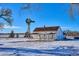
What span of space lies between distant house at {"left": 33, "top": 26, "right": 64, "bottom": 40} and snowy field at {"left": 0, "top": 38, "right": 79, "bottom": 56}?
37 mm

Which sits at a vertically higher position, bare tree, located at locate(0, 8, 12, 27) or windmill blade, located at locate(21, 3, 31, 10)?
windmill blade, located at locate(21, 3, 31, 10)

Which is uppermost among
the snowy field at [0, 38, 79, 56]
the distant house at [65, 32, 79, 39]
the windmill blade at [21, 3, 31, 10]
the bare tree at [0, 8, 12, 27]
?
the windmill blade at [21, 3, 31, 10]

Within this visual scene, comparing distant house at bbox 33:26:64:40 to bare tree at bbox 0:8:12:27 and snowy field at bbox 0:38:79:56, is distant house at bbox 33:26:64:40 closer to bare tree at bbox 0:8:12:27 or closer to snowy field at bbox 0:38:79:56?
snowy field at bbox 0:38:79:56

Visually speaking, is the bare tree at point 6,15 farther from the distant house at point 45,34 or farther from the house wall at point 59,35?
the house wall at point 59,35

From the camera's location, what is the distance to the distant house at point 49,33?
5.02 feet

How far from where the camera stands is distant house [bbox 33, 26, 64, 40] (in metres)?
1.53

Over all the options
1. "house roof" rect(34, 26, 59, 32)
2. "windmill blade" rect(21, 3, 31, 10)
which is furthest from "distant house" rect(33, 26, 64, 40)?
"windmill blade" rect(21, 3, 31, 10)

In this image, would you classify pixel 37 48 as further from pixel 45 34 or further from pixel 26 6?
pixel 26 6

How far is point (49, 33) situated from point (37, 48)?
5.6 inches

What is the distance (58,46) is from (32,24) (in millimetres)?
248

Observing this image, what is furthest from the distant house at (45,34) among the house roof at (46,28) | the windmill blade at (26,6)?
the windmill blade at (26,6)

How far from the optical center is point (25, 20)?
1.54 metres

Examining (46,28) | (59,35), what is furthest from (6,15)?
(59,35)

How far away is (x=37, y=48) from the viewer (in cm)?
152
